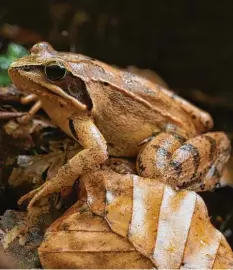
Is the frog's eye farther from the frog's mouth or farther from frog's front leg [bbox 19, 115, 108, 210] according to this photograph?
frog's front leg [bbox 19, 115, 108, 210]

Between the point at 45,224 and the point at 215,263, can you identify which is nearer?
the point at 215,263

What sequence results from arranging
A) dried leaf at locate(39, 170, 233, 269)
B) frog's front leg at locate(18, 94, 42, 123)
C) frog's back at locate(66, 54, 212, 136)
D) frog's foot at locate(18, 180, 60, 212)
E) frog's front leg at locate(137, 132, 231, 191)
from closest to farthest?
1. dried leaf at locate(39, 170, 233, 269)
2. frog's foot at locate(18, 180, 60, 212)
3. frog's front leg at locate(137, 132, 231, 191)
4. frog's back at locate(66, 54, 212, 136)
5. frog's front leg at locate(18, 94, 42, 123)

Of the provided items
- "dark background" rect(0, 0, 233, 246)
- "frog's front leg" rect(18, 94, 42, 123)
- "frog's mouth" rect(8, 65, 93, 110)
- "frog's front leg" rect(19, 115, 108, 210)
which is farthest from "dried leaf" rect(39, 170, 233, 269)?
"dark background" rect(0, 0, 233, 246)

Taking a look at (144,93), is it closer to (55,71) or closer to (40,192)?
(55,71)

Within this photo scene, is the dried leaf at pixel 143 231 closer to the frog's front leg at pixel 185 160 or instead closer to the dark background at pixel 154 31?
the frog's front leg at pixel 185 160

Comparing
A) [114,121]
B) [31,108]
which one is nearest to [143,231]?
[114,121]

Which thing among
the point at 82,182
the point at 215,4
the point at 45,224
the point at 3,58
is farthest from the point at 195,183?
the point at 215,4

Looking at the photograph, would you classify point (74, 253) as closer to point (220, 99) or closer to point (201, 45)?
point (220, 99)

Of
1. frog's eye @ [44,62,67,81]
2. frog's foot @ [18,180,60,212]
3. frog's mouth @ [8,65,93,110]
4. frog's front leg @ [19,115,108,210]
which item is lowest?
frog's foot @ [18,180,60,212]
